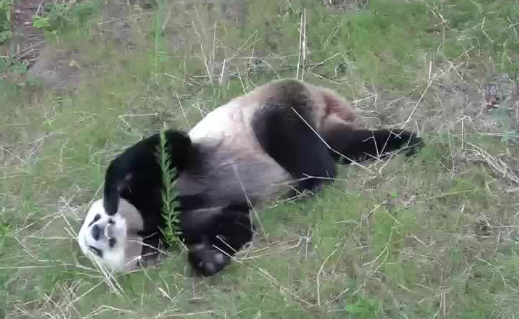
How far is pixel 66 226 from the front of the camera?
411 centimetres

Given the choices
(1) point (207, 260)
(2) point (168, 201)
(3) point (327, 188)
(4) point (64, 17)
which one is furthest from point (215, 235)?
(4) point (64, 17)

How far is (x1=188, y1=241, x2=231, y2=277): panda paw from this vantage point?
3.72 metres

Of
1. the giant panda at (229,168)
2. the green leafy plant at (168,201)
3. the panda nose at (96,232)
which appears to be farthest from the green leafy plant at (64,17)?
the panda nose at (96,232)

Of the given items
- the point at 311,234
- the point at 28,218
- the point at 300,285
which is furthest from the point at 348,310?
the point at 28,218

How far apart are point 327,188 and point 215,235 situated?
2.29 ft

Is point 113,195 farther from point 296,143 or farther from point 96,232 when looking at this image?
point 296,143

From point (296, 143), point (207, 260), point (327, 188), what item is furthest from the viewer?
point (296, 143)

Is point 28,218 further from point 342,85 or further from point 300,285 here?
point 342,85

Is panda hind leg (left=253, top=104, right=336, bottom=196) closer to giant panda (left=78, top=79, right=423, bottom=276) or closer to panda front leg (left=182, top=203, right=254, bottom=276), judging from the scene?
giant panda (left=78, top=79, right=423, bottom=276)

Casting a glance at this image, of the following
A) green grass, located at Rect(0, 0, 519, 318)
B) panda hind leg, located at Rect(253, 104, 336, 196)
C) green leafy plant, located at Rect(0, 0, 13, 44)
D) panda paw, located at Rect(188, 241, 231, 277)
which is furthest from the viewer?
green leafy plant, located at Rect(0, 0, 13, 44)

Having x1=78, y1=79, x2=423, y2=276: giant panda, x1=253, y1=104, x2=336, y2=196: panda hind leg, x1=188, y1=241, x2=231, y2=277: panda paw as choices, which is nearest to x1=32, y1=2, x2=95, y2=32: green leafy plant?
x1=78, y1=79, x2=423, y2=276: giant panda

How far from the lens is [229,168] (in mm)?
4328

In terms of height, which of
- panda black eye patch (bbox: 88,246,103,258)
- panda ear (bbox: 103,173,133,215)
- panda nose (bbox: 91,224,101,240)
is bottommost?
panda black eye patch (bbox: 88,246,103,258)

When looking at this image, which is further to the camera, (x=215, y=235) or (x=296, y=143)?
(x=296, y=143)
